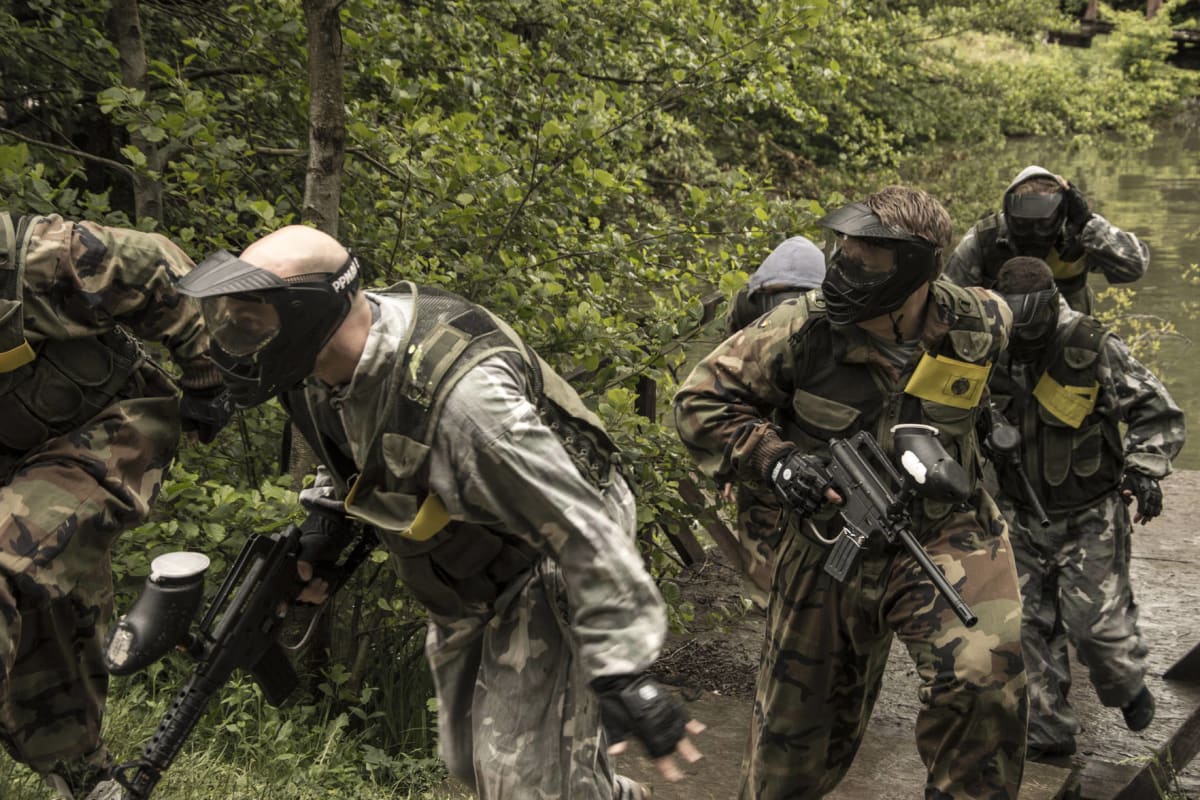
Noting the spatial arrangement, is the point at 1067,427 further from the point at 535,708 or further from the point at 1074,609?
the point at 535,708

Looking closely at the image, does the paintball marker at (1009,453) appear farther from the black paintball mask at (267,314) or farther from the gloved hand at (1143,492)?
the black paintball mask at (267,314)

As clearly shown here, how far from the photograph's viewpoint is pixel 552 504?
2723 millimetres

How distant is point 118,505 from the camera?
3.83m

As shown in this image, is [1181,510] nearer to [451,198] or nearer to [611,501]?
[451,198]

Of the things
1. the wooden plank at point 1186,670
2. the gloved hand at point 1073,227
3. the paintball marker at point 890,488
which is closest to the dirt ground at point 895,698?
the wooden plank at point 1186,670

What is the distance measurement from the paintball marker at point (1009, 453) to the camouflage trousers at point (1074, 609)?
0.15 metres

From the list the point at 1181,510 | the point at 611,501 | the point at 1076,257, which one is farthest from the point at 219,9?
the point at 1181,510

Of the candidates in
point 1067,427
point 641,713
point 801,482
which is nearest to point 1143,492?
point 1067,427

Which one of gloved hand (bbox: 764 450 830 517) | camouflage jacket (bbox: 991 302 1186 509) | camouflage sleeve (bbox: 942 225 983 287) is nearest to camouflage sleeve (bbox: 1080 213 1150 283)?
camouflage sleeve (bbox: 942 225 983 287)

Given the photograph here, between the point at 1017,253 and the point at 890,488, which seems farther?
the point at 1017,253

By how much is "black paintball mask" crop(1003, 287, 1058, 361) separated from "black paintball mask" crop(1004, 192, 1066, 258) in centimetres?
67

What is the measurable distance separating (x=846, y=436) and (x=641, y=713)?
148 centimetres

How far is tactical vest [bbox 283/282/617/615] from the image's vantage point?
2768mm

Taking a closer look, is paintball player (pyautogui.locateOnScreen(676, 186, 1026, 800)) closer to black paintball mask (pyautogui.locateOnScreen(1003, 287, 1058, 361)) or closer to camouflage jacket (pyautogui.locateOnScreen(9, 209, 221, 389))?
black paintball mask (pyautogui.locateOnScreen(1003, 287, 1058, 361))
